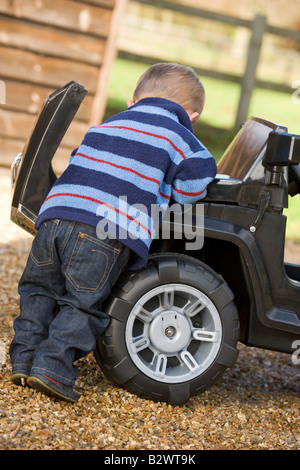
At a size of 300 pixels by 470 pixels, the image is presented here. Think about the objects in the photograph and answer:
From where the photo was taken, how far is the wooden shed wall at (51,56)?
658 cm

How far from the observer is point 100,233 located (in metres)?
2.55

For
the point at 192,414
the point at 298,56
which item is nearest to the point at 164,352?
the point at 192,414

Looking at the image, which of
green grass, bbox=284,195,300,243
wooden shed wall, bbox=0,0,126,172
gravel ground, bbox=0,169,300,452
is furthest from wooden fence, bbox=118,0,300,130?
gravel ground, bbox=0,169,300,452

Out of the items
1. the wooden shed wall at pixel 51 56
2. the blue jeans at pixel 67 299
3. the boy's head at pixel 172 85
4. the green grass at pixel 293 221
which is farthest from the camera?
the green grass at pixel 293 221

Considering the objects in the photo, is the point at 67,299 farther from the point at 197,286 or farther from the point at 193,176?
the point at 193,176

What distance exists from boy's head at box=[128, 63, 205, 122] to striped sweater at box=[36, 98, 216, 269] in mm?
84

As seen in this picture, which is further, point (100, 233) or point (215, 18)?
point (215, 18)

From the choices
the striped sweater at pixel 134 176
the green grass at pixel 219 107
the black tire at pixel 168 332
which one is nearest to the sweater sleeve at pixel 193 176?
the striped sweater at pixel 134 176

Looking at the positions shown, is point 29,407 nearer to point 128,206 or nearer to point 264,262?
point 128,206

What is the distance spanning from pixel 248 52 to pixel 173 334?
7915 mm

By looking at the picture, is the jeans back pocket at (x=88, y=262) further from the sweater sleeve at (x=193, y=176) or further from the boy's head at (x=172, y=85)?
the boy's head at (x=172, y=85)

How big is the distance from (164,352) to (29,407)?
57cm

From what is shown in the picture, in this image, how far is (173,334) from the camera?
2703 millimetres

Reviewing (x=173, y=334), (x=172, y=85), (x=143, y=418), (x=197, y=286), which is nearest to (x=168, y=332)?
(x=173, y=334)
